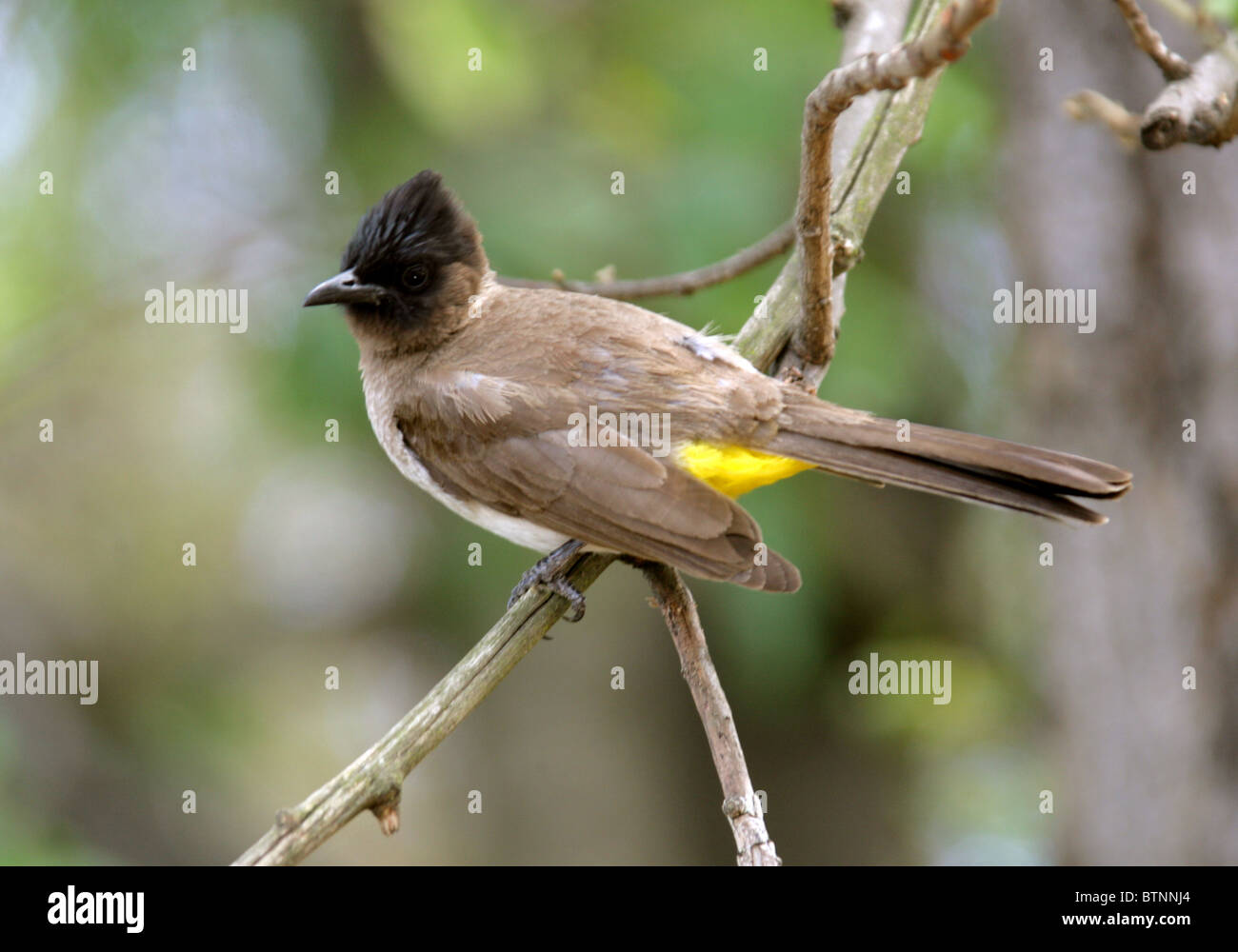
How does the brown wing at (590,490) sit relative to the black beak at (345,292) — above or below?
below

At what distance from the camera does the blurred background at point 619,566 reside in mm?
4805

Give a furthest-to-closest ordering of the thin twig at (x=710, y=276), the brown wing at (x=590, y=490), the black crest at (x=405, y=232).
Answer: the black crest at (x=405, y=232) < the thin twig at (x=710, y=276) < the brown wing at (x=590, y=490)

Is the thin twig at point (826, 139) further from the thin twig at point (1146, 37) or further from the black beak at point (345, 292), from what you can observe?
the black beak at point (345, 292)

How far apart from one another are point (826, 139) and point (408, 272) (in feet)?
6.01

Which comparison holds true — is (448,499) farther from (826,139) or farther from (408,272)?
(826,139)

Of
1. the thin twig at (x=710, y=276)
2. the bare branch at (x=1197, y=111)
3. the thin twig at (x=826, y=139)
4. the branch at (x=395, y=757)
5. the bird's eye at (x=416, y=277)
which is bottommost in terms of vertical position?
the branch at (x=395, y=757)

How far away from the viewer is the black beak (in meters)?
3.95

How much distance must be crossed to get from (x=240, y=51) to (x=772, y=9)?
2.35m

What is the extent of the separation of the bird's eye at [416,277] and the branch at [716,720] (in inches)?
49.2

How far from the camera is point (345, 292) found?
398cm

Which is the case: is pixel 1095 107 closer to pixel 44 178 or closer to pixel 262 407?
pixel 262 407

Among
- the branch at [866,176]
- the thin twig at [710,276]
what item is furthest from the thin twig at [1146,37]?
the thin twig at [710,276]

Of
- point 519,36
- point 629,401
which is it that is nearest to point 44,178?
point 519,36

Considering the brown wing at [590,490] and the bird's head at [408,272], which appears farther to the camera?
the bird's head at [408,272]
